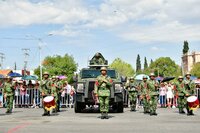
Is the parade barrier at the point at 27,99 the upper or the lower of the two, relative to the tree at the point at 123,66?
lower

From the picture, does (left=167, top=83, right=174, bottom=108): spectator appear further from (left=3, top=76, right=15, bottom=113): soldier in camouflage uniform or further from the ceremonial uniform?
(left=3, top=76, right=15, bottom=113): soldier in camouflage uniform

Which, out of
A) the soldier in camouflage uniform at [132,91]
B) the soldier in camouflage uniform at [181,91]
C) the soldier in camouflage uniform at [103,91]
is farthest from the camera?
the soldier in camouflage uniform at [132,91]

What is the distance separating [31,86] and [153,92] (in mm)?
11398

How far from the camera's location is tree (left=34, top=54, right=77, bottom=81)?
116562mm

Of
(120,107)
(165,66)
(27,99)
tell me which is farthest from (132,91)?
(165,66)

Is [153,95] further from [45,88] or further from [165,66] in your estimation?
[165,66]

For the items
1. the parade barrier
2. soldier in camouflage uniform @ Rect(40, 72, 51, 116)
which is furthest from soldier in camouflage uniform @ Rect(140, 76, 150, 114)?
the parade barrier

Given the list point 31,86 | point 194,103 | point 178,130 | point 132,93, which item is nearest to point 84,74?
point 132,93

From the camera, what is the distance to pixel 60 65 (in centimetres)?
11669

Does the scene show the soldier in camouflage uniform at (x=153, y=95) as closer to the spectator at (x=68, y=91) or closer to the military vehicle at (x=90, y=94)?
the military vehicle at (x=90, y=94)

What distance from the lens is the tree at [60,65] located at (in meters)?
117

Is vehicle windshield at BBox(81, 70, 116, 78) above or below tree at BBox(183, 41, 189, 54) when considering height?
below

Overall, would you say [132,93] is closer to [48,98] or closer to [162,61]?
[48,98]

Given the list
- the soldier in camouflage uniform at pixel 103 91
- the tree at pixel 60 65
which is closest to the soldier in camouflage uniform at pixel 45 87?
the soldier in camouflage uniform at pixel 103 91
